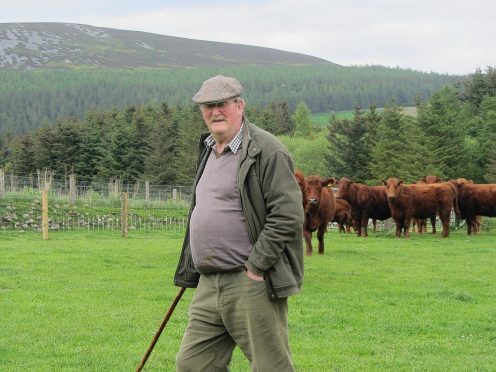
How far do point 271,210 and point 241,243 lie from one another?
0.32m

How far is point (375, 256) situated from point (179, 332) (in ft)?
34.1

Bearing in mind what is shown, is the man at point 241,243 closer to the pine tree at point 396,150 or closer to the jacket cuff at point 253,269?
the jacket cuff at point 253,269

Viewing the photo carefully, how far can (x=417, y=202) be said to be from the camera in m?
28.2

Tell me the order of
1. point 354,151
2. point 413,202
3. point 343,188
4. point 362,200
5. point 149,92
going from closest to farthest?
point 413,202 < point 362,200 < point 343,188 < point 354,151 < point 149,92

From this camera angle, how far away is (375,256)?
63.8ft

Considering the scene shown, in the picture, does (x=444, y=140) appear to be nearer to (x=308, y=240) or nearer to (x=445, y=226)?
(x=445, y=226)

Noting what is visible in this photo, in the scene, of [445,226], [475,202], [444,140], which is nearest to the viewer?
[445,226]

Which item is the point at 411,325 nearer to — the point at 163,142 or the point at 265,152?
the point at 265,152

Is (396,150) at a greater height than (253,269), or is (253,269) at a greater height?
(253,269)

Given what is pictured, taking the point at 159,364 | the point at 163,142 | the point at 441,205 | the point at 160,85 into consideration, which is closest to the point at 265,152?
the point at 159,364

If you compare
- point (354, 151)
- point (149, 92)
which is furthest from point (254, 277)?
point (149, 92)

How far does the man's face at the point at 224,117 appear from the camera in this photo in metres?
5.52

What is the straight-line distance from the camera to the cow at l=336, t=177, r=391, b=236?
1172 inches

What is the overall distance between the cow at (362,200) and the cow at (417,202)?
67.5 inches
